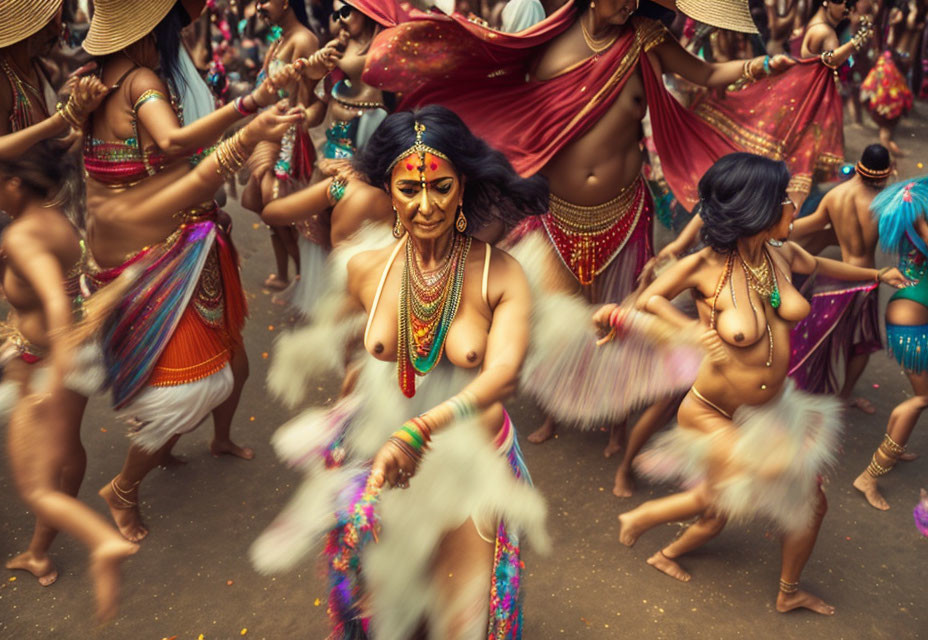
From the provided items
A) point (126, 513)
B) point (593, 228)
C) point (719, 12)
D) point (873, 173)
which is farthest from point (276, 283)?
point (873, 173)

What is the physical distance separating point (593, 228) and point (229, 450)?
2200 mm

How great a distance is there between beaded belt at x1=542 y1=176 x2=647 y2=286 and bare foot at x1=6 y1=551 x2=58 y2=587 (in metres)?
2.71

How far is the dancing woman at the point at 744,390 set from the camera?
311cm

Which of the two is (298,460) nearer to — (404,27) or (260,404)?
(404,27)

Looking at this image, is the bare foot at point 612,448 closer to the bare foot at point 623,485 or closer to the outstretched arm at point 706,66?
the bare foot at point 623,485

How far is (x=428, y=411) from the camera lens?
2.36 meters

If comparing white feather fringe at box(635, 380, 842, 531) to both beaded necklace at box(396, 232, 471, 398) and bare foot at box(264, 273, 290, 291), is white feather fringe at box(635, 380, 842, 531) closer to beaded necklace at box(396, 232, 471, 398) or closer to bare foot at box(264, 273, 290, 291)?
beaded necklace at box(396, 232, 471, 398)

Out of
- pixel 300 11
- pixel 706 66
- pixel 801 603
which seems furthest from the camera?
pixel 300 11

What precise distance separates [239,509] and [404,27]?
93.7 inches

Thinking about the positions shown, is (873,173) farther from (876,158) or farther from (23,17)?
(23,17)

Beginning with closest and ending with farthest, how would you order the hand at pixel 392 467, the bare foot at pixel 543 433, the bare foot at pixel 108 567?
the hand at pixel 392 467 < the bare foot at pixel 108 567 < the bare foot at pixel 543 433

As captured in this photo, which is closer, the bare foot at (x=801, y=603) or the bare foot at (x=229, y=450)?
the bare foot at (x=801, y=603)

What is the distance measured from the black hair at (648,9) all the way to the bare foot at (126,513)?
2.98 meters

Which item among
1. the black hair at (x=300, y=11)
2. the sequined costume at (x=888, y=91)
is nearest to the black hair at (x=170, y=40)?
the black hair at (x=300, y=11)
